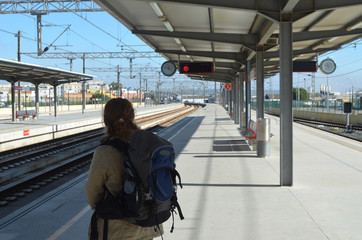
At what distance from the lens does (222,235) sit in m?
4.73

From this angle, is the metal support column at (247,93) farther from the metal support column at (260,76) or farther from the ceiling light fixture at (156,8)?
the ceiling light fixture at (156,8)

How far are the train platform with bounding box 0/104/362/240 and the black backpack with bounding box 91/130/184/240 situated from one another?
2384mm

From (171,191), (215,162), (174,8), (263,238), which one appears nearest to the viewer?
(171,191)

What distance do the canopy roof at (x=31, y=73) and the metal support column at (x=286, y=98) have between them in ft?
40.5

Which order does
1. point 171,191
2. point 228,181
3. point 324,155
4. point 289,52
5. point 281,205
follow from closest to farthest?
1. point 171,191
2. point 281,205
3. point 289,52
4. point 228,181
5. point 324,155

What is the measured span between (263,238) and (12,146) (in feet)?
47.6

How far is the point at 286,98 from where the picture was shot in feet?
24.1

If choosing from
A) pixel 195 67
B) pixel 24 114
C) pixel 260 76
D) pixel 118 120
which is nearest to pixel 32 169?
pixel 260 76

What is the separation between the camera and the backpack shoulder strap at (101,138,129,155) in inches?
97.9

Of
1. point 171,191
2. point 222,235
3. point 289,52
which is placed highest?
point 289,52

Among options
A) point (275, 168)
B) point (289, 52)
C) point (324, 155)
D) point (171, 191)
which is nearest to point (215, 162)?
point (275, 168)

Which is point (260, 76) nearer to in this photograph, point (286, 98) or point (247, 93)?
point (247, 93)

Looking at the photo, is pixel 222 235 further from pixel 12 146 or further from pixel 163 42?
pixel 12 146

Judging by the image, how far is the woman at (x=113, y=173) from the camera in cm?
246
